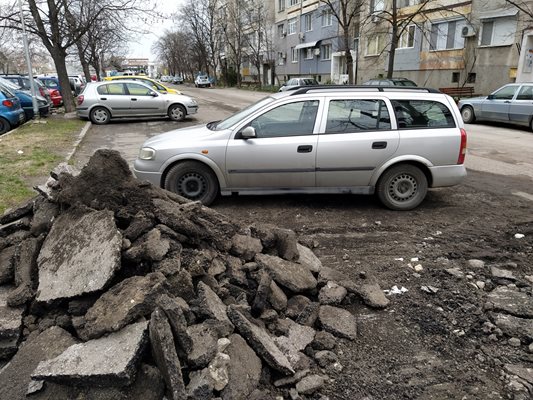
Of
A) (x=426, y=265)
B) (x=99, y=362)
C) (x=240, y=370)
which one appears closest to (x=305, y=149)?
(x=426, y=265)

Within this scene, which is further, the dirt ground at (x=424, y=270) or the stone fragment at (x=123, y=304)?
the dirt ground at (x=424, y=270)

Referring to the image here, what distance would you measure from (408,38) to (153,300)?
108ft

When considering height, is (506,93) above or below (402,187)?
above

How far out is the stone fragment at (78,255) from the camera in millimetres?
3299

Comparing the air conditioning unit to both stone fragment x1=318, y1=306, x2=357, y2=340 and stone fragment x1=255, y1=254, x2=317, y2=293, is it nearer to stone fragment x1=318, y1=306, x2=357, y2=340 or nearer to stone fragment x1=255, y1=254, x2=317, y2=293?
stone fragment x1=255, y1=254, x2=317, y2=293

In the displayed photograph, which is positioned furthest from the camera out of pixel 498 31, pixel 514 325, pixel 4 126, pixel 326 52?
pixel 326 52

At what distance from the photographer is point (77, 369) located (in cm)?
258

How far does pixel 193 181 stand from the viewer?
20.7ft

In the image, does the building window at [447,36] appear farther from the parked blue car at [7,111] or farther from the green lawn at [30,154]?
the parked blue car at [7,111]

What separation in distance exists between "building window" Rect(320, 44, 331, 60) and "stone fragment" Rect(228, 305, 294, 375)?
4290cm

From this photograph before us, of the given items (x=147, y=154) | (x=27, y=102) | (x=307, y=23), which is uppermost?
(x=307, y=23)

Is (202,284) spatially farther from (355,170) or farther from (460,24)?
(460,24)

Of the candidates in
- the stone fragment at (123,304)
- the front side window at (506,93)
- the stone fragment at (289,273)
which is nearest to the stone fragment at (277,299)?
the stone fragment at (289,273)

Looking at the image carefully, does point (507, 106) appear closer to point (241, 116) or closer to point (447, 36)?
point (241, 116)
